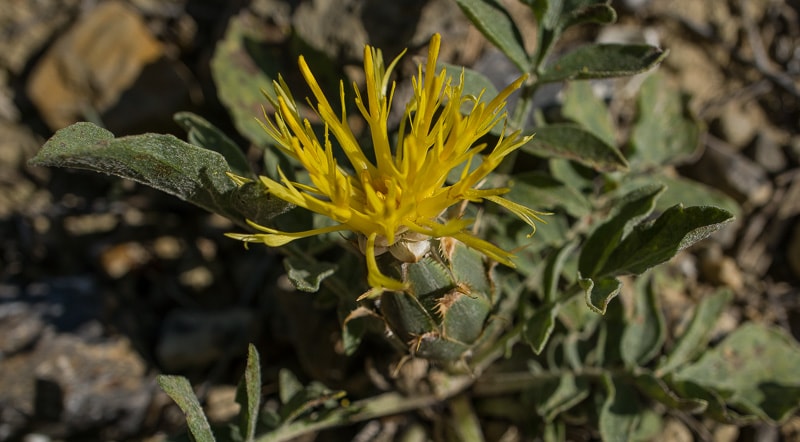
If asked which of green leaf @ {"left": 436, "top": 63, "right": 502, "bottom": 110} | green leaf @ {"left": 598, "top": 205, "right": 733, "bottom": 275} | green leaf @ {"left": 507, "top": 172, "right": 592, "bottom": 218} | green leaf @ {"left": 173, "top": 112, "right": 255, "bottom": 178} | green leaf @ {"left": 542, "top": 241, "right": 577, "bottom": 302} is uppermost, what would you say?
green leaf @ {"left": 436, "top": 63, "right": 502, "bottom": 110}

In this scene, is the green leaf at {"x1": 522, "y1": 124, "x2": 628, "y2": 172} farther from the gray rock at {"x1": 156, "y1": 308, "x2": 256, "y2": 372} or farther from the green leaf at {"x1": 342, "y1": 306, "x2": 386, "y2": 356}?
the gray rock at {"x1": 156, "y1": 308, "x2": 256, "y2": 372}

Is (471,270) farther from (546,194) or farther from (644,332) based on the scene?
(644,332)

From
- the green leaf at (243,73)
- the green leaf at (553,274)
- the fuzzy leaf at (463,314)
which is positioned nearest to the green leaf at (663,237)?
the green leaf at (553,274)

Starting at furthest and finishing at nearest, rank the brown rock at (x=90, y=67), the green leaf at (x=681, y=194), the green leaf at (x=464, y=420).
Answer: the brown rock at (x=90, y=67) < the green leaf at (x=464, y=420) < the green leaf at (x=681, y=194)

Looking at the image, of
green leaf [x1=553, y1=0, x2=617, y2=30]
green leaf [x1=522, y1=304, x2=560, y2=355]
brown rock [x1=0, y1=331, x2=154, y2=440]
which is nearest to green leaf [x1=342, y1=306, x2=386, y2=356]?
green leaf [x1=522, y1=304, x2=560, y2=355]

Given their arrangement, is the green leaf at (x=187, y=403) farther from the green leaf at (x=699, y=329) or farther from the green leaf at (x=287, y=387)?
→ the green leaf at (x=699, y=329)
